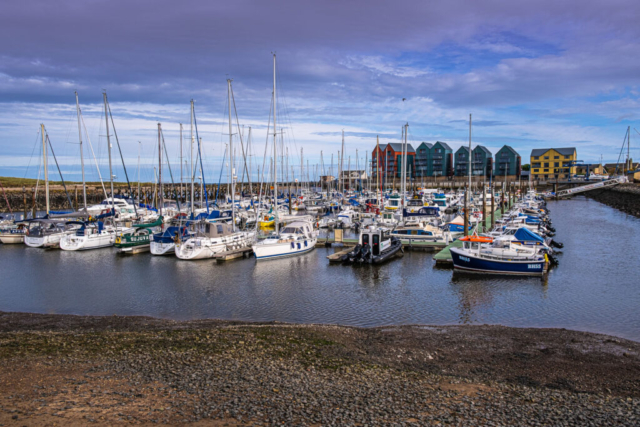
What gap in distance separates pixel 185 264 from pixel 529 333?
22793 mm

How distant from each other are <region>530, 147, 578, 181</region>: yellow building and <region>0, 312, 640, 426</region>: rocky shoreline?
455 feet

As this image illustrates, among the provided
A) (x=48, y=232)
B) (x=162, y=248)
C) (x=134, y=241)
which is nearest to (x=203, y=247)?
(x=162, y=248)

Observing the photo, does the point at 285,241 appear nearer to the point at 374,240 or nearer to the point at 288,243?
the point at 288,243

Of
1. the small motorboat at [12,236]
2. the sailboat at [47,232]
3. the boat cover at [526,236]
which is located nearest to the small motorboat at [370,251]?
the boat cover at [526,236]

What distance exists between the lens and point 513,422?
8.98 metres

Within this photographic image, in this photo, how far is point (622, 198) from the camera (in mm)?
85562

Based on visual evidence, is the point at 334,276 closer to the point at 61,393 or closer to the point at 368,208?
the point at 61,393

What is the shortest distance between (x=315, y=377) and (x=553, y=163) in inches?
5842

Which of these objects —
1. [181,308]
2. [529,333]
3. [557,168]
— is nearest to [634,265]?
[529,333]

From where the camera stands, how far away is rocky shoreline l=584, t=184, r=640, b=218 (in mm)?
69869

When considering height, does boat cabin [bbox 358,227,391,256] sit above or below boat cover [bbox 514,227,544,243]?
below

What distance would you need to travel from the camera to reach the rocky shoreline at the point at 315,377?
904 centimetres

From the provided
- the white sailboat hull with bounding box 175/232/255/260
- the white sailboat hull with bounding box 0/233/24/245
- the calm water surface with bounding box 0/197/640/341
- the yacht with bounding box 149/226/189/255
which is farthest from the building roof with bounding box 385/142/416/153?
the white sailboat hull with bounding box 0/233/24/245

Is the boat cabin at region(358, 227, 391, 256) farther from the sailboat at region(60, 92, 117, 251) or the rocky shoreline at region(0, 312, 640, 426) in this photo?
the sailboat at region(60, 92, 117, 251)
